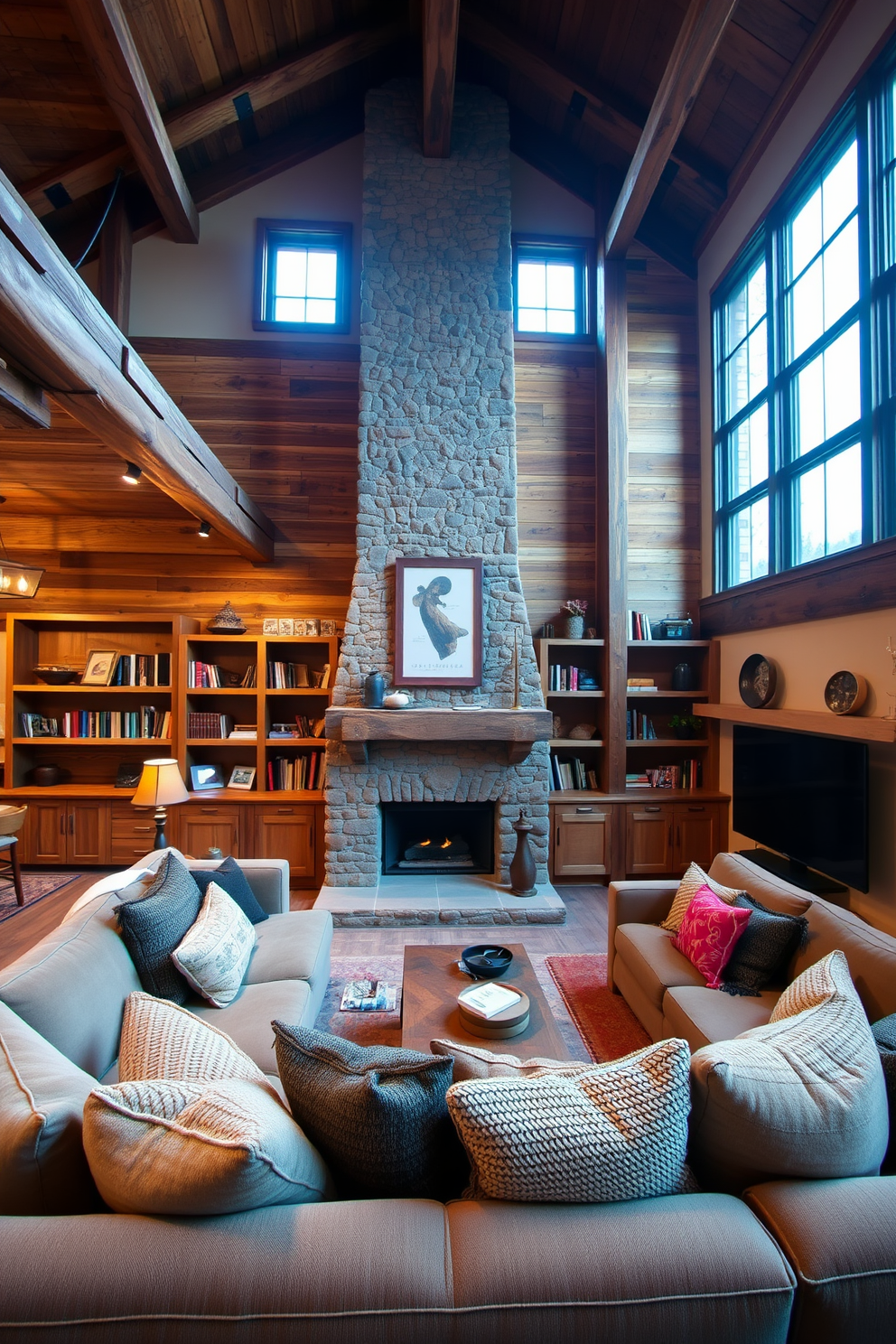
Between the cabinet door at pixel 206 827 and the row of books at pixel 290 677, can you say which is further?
the row of books at pixel 290 677

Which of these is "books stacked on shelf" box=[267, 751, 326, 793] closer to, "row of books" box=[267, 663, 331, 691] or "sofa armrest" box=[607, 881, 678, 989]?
"row of books" box=[267, 663, 331, 691]

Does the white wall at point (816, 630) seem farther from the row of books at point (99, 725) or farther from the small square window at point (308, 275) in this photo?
the row of books at point (99, 725)

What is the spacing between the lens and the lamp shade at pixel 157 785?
361cm

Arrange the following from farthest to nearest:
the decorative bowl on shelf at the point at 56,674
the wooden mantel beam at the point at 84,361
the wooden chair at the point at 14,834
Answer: the decorative bowl on shelf at the point at 56,674
the wooden chair at the point at 14,834
the wooden mantel beam at the point at 84,361

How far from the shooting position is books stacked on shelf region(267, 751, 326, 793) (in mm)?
5086

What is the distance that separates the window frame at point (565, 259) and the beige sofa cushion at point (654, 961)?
4.68 metres

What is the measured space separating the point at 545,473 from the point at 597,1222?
16.7 ft

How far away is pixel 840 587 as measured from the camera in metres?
3.47

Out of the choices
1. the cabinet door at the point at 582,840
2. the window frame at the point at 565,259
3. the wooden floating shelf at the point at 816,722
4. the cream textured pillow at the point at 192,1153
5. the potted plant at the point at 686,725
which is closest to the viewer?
the cream textured pillow at the point at 192,1153

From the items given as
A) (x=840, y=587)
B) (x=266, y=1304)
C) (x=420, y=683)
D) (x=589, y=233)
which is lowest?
(x=266, y=1304)

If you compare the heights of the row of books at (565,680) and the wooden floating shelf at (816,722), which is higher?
the row of books at (565,680)

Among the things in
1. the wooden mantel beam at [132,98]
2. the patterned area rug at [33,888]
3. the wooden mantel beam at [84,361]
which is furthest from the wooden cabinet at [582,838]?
the wooden mantel beam at [132,98]

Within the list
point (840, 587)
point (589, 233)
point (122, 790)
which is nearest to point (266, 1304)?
point (840, 587)

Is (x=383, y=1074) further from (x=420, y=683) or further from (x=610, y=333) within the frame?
(x=610, y=333)
